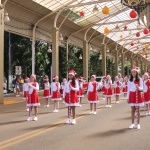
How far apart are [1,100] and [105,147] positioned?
13033mm

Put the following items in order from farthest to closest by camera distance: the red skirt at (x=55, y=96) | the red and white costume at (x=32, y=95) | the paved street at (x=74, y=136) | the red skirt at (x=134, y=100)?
the red skirt at (x=55, y=96) → the red and white costume at (x=32, y=95) → the red skirt at (x=134, y=100) → the paved street at (x=74, y=136)

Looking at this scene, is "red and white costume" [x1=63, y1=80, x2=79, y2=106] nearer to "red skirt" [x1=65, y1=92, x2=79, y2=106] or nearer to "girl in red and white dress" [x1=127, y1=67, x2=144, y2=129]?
"red skirt" [x1=65, y1=92, x2=79, y2=106]

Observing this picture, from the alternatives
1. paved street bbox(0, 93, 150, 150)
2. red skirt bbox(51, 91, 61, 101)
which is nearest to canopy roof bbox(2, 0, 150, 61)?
red skirt bbox(51, 91, 61, 101)

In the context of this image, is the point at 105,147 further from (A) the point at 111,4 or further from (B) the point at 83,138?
(A) the point at 111,4

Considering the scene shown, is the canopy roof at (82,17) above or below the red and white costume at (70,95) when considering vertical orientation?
above

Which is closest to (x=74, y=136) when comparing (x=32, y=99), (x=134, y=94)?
(x=134, y=94)

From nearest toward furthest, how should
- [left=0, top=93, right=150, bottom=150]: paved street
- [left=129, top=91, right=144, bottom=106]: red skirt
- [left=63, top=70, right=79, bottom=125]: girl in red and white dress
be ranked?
1. [left=0, top=93, right=150, bottom=150]: paved street
2. [left=129, top=91, right=144, bottom=106]: red skirt
3. [left=63, top=70, right=79, bottom=125]: girl in red and white dress

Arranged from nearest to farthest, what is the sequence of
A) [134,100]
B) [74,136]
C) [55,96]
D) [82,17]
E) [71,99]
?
1. [74,136]
2. [134,100]
3. [71,99]
4. [55,96]
5. [82,17]

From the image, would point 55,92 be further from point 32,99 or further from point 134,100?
point 134,100

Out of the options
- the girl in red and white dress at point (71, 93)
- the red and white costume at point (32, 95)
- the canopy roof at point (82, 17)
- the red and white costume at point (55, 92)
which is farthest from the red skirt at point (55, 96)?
the canopy roof at point (82, 17)

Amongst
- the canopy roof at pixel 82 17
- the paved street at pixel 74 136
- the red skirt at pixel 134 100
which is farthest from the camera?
the canopy roof at pixel 82 17

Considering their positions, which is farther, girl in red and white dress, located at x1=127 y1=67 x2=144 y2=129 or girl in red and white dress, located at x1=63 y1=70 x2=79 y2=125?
girl in red and white dress, located at x1=63 y1=70 x2=79 y2=125

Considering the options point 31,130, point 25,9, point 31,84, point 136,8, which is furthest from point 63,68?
point 31,130

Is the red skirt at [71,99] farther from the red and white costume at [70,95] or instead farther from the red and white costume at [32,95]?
the red and white costume at [32,95]
